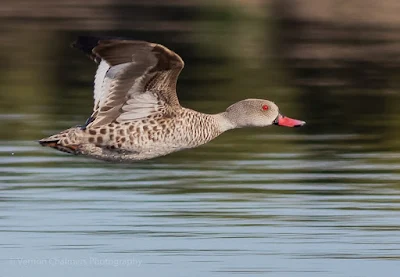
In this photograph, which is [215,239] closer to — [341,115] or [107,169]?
[107,169]

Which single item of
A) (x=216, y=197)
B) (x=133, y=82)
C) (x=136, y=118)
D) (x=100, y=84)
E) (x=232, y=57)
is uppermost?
(x=133, y=82)

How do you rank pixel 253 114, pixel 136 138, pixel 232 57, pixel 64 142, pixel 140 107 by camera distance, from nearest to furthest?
pixel 64 142 → pixel 136 138 → pixel 140 107 → pixel 253 114 → pixel 232 57

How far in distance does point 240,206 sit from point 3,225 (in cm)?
225

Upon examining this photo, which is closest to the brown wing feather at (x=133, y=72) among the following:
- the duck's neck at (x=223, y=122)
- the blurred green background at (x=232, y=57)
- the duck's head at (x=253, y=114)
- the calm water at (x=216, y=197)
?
the duck's neck at (x=223, y=122)

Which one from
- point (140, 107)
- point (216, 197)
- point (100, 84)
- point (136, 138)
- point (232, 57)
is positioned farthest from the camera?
point (232, 57)

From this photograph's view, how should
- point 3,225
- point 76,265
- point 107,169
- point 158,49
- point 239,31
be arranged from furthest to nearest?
1. point 239,31
2. point 107,169
3. point 3,225
4. point 76,265
5. point 158,49

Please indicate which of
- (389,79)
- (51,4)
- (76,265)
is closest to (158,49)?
(76,265)

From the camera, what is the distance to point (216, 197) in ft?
47.9

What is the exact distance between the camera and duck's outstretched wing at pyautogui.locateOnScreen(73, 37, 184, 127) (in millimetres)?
10641

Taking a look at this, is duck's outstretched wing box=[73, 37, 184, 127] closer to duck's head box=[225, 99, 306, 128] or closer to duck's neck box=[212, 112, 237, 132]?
duck's neck box=[212, 112, 237, 132]

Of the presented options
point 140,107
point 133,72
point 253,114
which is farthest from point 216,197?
point 133,72

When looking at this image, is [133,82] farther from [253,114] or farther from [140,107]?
[253,114]

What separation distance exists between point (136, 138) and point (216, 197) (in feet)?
12.3

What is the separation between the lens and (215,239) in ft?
42.6
